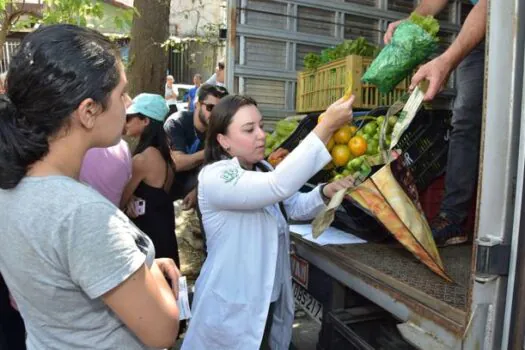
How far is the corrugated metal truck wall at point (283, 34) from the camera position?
378cm

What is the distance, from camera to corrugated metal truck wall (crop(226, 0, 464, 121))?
3781 mm

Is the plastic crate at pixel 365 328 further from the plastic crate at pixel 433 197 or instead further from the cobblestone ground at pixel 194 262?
the cobblestone ground at pixel 194 262

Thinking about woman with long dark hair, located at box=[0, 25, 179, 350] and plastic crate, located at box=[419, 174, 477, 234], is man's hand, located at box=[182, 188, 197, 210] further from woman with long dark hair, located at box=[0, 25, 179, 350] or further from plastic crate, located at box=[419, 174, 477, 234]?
woman with long dark hair, located at box=[0, 25, 179, 350]

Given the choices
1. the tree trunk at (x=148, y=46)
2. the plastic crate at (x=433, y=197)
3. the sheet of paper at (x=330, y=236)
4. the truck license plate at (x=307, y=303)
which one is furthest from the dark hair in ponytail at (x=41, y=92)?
the tree trunk at (x=148, y=46)

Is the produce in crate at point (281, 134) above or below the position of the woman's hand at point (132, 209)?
above

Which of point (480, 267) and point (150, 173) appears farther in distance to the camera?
point (150, 173)

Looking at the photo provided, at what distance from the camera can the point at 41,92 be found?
105cm

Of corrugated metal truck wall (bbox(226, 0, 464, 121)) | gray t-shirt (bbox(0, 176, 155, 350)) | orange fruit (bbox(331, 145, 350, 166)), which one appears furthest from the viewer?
corrugated metal truck wall (bbox(226, 0, 464, 121))

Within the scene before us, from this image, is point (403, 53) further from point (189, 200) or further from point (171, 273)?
point (189, 200)

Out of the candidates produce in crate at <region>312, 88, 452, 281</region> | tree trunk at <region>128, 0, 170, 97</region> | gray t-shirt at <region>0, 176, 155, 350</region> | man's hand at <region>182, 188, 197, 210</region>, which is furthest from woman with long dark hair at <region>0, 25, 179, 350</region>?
tree trunk at <region>128, 0, 170, 97</region>

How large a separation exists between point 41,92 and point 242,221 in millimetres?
1144

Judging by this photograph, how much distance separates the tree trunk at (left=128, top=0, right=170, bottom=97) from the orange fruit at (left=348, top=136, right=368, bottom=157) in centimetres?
322

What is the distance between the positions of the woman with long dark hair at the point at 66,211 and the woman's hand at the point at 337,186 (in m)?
1.25

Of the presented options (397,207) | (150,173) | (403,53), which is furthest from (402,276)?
(150,173)
